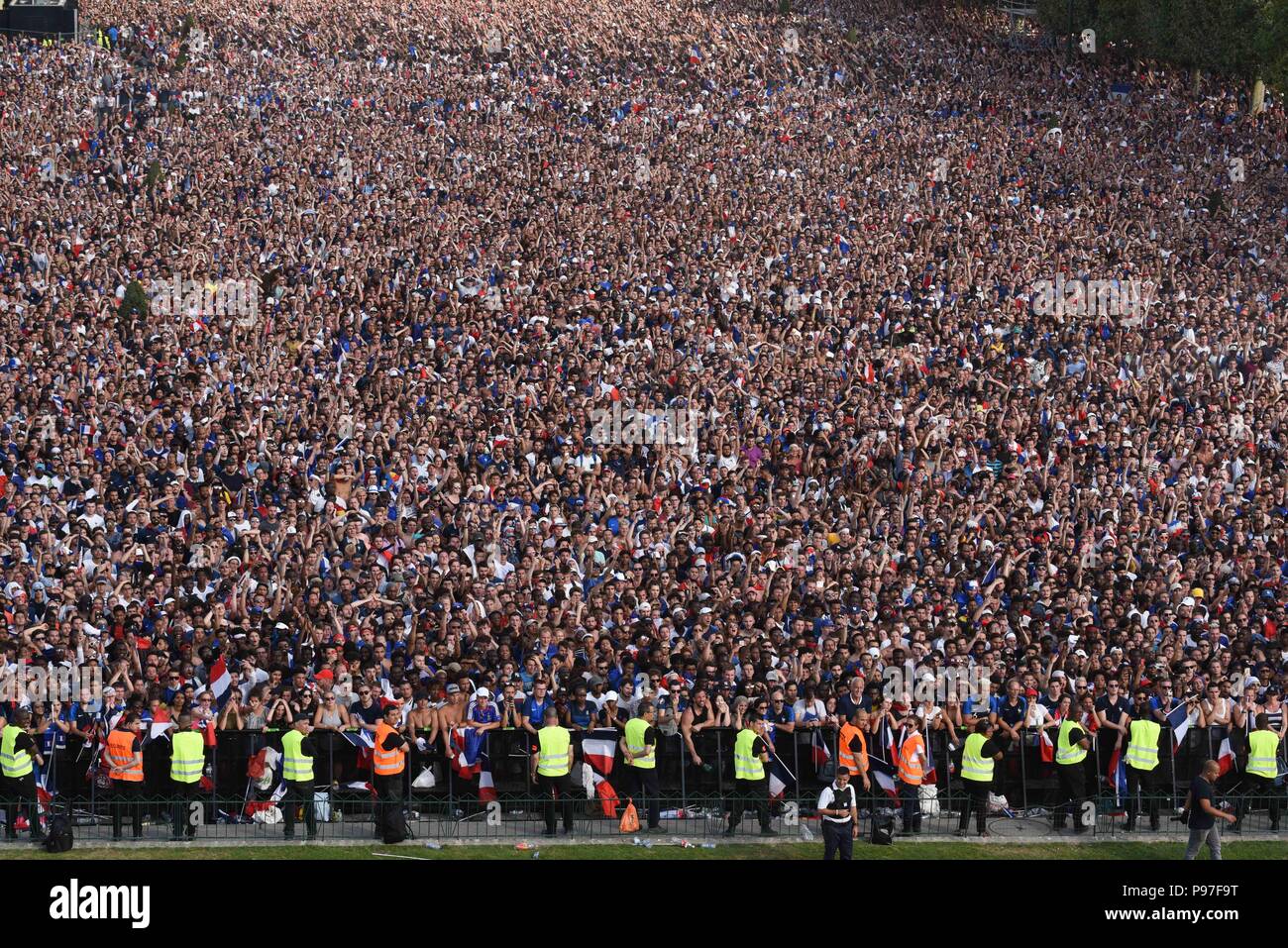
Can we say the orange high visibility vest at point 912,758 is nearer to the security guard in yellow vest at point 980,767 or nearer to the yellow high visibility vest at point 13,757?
the security guard in yellow vest at point 980,767

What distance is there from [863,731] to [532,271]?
15571 mm

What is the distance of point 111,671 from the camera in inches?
640

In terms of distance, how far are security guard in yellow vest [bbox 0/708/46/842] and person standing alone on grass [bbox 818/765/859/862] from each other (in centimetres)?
673

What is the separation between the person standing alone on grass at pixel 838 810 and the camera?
1362cm

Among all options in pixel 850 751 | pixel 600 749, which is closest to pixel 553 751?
pixel 600 749

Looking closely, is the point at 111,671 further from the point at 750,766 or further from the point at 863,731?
the point at 863,731

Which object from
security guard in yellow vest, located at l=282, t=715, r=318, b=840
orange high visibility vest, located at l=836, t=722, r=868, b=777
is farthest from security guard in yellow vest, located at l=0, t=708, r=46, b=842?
orange high visibility vest, located at l=836, t=722, r=868, b=777

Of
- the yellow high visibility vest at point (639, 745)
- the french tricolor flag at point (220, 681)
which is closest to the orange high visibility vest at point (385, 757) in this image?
the french tricolor flag at point (220, 681)

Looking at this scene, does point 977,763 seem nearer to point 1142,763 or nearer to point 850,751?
point 850,751

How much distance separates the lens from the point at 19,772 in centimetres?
1472

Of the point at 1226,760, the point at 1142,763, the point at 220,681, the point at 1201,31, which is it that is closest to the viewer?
the point at 1142,763

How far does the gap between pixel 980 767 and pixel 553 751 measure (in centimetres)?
384

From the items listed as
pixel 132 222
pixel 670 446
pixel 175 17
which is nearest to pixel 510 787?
pixel 670 446

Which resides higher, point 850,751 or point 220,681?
point 220,681
